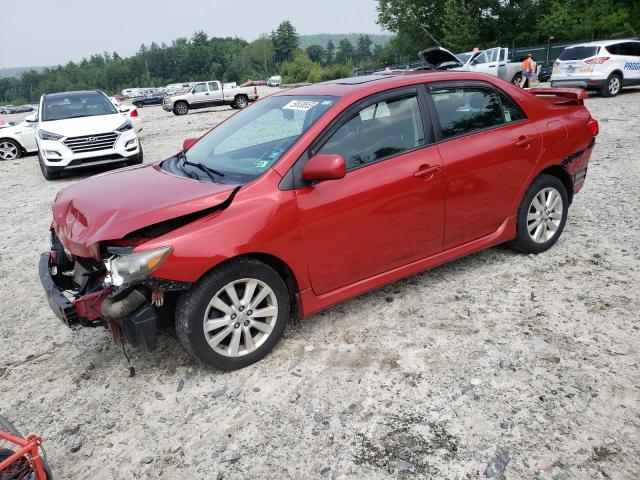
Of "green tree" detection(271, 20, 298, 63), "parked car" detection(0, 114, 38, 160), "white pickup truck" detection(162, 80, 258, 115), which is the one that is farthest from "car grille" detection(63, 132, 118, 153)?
"green tree" detection(271, 20, 298, 63)

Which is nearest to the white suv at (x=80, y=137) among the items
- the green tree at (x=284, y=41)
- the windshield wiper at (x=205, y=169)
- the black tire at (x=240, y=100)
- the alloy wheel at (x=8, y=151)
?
the alloy wheel at (x=8, y=151)

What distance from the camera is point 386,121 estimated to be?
12.2ft

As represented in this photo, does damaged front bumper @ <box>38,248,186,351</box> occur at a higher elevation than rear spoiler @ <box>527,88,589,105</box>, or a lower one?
lower

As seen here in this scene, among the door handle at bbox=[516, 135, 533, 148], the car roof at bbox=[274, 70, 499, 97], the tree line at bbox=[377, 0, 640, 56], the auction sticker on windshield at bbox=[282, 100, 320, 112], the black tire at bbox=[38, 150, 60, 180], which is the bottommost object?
the black tire at bbox=[38, 150, 60, 180]

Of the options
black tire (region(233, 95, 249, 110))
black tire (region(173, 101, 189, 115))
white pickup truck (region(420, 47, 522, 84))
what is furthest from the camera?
black tire (region(233, 95, 249, 110))

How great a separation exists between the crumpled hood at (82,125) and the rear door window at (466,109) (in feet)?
25.0

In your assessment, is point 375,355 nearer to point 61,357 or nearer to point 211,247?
point 211,247

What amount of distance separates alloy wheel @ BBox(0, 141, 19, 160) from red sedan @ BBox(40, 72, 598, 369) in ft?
38.7

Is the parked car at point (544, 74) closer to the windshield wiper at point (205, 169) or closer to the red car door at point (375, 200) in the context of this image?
the red car door at point (375, 200)

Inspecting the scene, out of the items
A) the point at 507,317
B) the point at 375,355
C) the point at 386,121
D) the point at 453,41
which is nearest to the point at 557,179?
the point at 507,317

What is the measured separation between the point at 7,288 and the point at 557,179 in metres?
5.32

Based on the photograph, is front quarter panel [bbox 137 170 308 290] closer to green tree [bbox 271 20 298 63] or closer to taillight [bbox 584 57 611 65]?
taillight [bbox 584 57 611 65]

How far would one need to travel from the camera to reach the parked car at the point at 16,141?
538 inches

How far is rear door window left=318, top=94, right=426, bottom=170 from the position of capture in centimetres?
353
